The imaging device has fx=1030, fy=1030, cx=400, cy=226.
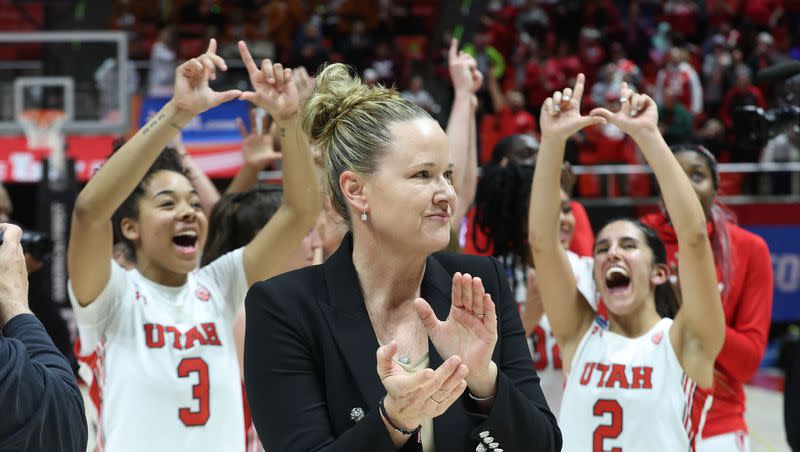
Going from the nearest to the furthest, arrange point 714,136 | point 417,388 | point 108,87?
point 417,388
point 108,87
point 714,136

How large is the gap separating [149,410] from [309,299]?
1.22 m

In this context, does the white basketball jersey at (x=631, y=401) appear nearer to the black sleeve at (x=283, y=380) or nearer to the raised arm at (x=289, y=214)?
the raised arm at (x=289, y=214)

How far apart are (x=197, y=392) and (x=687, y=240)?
5.06ft

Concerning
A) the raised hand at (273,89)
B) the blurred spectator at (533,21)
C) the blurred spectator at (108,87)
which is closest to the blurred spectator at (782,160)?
the blurred spectator at (533,21)

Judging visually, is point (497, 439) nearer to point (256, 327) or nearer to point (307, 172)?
point (256, 327)

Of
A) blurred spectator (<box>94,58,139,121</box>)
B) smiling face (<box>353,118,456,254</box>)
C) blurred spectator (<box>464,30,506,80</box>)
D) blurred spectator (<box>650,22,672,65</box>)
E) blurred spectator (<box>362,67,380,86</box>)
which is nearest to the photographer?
smiling face (<box>353,118,456,254</box>)

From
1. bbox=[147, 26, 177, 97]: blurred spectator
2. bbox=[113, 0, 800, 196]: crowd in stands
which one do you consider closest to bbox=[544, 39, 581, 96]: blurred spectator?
bbox=[113, 0, 800, 196]: crowd in stands

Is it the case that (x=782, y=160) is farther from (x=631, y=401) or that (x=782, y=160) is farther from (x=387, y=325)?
(x=387, y=325)

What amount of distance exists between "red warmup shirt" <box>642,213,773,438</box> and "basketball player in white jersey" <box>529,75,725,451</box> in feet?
1.61

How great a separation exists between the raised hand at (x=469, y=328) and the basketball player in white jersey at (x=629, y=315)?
1.28m

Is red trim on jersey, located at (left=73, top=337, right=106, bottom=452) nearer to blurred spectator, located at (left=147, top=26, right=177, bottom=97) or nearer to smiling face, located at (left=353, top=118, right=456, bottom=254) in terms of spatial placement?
smiling face, located at (left=353, top=118, right=456, bottom=254)

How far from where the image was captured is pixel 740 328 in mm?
3893

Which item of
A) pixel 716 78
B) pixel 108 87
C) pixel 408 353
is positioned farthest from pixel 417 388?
pixel 716 78

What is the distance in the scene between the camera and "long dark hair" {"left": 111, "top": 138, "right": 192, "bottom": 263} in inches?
133
